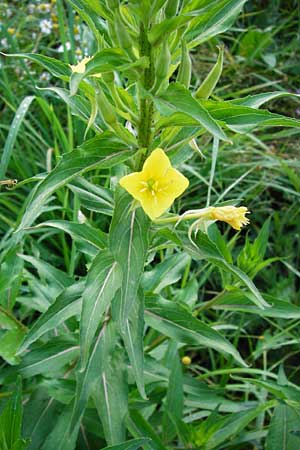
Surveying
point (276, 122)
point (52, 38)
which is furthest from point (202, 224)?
point (52, 38)

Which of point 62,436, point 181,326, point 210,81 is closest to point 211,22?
point 210,81

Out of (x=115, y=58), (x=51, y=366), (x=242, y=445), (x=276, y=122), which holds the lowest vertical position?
(x=242, y=445)

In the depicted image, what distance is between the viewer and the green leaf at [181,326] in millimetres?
1230

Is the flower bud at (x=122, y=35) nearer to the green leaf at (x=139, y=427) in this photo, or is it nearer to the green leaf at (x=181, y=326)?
the green leaf at (x=181, y=326)

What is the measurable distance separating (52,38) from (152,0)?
204 centimetres

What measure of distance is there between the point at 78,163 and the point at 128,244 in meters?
0.15

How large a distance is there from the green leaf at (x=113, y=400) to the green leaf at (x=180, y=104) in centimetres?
53

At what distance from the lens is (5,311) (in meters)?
1.44

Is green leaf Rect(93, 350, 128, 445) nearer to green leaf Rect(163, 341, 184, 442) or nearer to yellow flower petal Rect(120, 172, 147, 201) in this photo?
green leaf Rect(163, 341, 184, 442)

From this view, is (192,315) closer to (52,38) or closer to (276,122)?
(276,122)

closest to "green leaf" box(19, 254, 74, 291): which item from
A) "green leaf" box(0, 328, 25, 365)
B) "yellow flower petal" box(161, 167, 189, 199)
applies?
"green leaf" box(0, 328, 25, 365)

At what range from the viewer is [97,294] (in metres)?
1.08

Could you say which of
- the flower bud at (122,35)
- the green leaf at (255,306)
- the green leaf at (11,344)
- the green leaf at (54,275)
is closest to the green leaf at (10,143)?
the green leaf at (54,275)

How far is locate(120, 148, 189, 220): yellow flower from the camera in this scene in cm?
104
